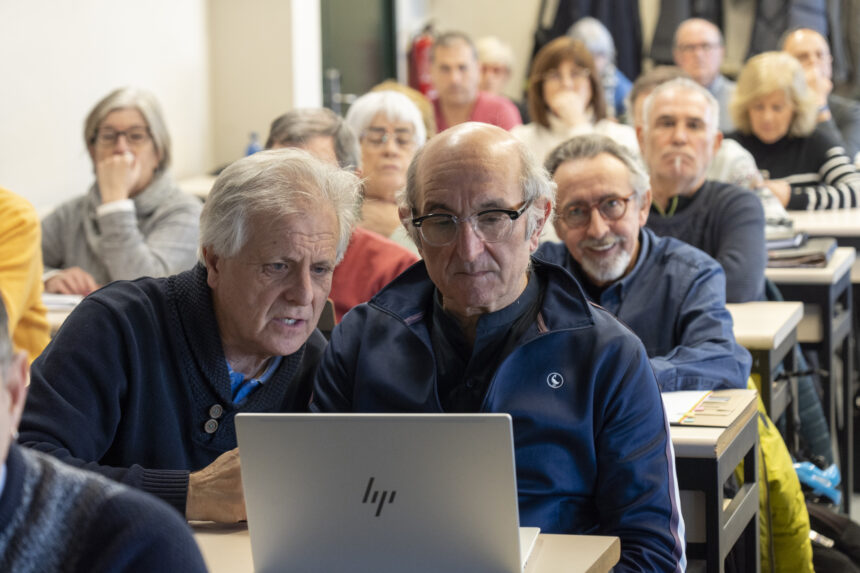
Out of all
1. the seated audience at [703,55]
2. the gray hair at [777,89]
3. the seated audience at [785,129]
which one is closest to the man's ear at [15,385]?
the seated audience at [785,129]

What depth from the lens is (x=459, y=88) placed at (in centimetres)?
654

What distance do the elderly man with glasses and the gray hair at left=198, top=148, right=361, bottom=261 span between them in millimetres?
155

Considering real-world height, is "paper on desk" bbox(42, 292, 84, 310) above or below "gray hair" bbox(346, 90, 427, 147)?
below

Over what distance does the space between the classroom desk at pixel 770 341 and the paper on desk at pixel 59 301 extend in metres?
1.85

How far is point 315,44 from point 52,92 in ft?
6.70

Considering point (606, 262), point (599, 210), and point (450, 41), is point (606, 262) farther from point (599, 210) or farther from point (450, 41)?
point (450, 41)

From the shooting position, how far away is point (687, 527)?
6.91 ft

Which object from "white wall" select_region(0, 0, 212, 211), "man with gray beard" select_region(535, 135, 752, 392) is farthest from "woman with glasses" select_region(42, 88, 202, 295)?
"man with gray beard" select_region(535, 135, 752, 392)

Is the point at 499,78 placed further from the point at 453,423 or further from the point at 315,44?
the point at 453,423

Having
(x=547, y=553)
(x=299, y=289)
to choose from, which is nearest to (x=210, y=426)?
(x=299, y=289)

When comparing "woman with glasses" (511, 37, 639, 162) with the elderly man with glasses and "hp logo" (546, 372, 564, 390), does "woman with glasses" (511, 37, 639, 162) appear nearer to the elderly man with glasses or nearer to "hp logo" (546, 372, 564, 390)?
the elderly man with glasses

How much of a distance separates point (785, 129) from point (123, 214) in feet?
10.3

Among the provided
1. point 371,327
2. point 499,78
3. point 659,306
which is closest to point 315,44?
point 499,78

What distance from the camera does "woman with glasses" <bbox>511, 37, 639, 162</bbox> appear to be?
17.5 feet
